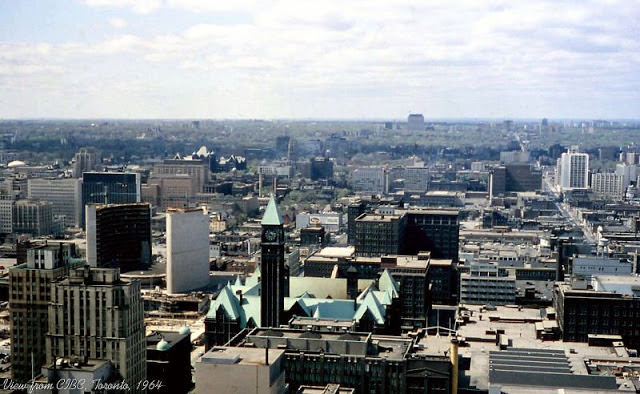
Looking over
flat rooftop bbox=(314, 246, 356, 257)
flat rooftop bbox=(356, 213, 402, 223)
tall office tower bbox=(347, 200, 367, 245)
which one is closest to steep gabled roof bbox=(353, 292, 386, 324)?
flat rooftop bbox=(314, 246, 356, 257)

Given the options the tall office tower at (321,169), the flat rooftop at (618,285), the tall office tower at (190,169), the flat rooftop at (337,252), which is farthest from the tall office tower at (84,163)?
the flat rooftop at (618,285)

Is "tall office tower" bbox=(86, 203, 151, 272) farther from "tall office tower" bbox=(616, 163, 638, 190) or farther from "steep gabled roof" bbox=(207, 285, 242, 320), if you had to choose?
"tall office tower" bbox=(616, 163, 638, 190)

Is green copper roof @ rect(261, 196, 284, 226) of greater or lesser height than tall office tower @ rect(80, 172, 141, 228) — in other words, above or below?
above

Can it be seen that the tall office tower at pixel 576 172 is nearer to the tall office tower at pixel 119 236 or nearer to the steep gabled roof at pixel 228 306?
the tall office tower at pixel 119 236

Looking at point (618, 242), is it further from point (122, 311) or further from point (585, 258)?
point (122, 311)

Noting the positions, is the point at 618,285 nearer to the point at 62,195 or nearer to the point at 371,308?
the point at 371,308

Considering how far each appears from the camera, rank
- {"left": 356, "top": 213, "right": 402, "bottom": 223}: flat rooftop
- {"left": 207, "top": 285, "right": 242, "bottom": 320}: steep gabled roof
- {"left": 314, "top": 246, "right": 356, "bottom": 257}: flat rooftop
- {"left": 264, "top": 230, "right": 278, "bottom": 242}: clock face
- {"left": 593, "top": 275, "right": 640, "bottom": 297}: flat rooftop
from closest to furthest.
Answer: {"left": 207, "top": 285, "right": 242, "bottom": 320}: steep gabled roof
{"left": 264, "top": 230, "right": 278, "bottom": 242}: clock face
{"left": 593, "top": 275, "right": 640, "bottom": 297}: flat rooftop
{"left": 356, "top": 213, "right": 402, "bottom": 223}: flat rooftop
{"left": 314, "top": 246, "right": 356, "bottom": 257}: flat rooftop

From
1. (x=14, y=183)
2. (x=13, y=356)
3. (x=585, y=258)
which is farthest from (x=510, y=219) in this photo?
(x=13, y=356)
